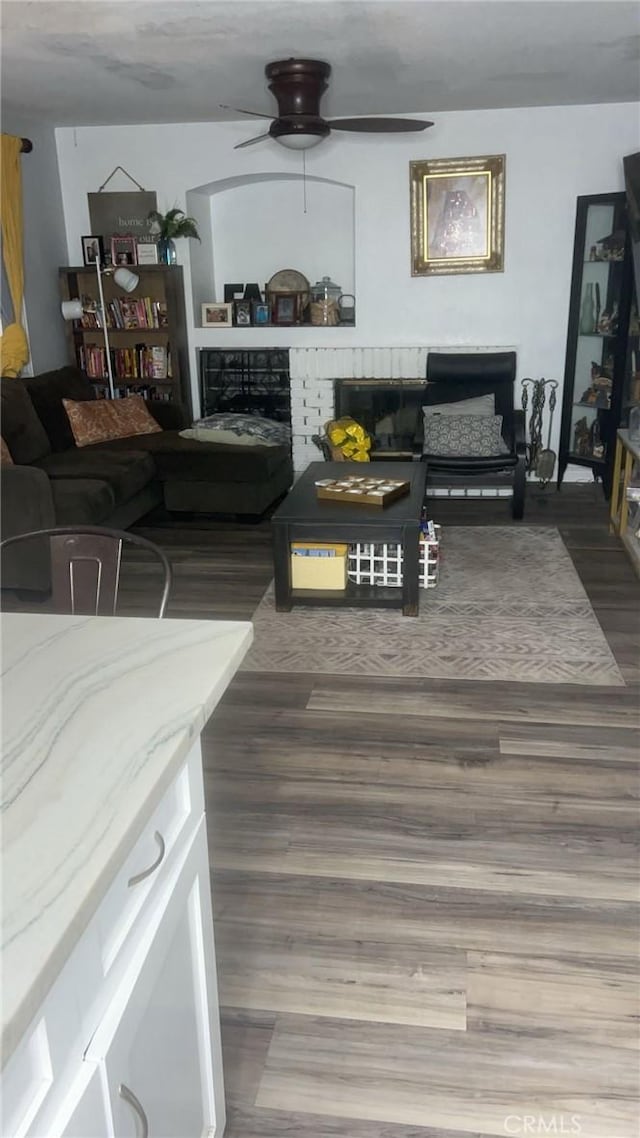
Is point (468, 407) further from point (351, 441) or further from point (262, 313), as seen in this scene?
point (262, 313)

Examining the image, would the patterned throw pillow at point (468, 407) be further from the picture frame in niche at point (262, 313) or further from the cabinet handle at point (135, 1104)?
the cabinet handle at point (135, 1104)

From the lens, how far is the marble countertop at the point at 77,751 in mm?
736

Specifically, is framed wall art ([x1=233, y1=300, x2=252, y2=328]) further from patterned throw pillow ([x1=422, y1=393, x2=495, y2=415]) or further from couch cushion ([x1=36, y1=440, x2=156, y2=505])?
couch cushion ([x1=36, y1=440, x2=156, y2=505])

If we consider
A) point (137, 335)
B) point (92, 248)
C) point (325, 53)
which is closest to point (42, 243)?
point (92, 248)

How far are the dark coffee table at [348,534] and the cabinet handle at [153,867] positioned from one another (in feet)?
8.31

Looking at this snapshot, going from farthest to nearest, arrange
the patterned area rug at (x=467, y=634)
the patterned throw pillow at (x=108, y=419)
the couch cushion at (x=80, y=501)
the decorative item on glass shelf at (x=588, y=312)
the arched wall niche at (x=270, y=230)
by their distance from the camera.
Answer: the arched wall niche at (x=270, y=230)
the decorative item on glass shelf at (x=588, y=312)
the patterned throw pillow at (x=108, y=419)
the couch cushion at (x=80, y=501)
the patterned area rug at (x=467, y=634)

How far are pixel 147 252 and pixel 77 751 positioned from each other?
5215mm

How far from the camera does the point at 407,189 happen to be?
545 cm

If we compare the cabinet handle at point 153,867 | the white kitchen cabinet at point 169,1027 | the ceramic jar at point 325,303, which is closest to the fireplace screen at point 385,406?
the ceramic jar at point 325,303

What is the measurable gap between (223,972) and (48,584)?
7.68 ft

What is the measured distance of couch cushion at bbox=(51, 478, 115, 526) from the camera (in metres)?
4.03

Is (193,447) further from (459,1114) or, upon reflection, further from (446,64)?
(459,1114)

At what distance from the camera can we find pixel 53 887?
2.56 feet

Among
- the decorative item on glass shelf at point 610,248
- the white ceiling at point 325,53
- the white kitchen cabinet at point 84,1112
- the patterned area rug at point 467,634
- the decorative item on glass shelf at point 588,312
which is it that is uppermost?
the white ceiling at point 325,53
